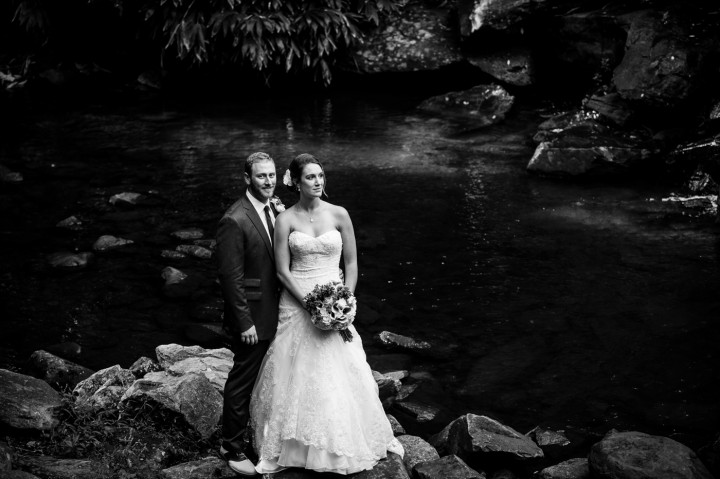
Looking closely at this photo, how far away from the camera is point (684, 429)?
6266mm

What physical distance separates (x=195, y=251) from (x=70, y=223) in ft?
6.82

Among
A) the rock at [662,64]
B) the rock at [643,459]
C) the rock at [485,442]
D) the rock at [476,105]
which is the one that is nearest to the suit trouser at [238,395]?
the rock at [485,442]

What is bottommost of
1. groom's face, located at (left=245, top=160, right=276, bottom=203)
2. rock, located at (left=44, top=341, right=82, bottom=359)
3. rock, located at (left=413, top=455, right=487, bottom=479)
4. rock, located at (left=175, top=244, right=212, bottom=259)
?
rock, located at (left=44, top=341, right=82, bottom=359)

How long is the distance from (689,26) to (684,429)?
8867 millimetres

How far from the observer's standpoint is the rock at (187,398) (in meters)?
5.49

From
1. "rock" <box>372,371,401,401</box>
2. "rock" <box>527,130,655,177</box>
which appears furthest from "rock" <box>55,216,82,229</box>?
"rock" <box>527,130,655,177</box>

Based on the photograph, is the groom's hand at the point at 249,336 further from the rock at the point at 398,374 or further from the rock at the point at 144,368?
the rock at the point at 398,374

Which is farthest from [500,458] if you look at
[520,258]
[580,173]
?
[580,173]

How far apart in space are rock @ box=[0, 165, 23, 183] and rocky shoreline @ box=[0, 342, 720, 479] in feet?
22.3

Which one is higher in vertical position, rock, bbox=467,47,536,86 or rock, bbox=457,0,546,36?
rock, bbox=457,0,546,36

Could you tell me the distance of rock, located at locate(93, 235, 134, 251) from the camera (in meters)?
9.84

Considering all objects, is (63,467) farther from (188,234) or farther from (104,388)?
(188,234)

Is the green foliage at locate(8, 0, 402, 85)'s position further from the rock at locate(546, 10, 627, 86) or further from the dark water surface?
the rock at locate(546, 10, 627, 86)

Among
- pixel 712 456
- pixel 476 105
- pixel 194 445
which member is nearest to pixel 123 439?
pixel 194 445
